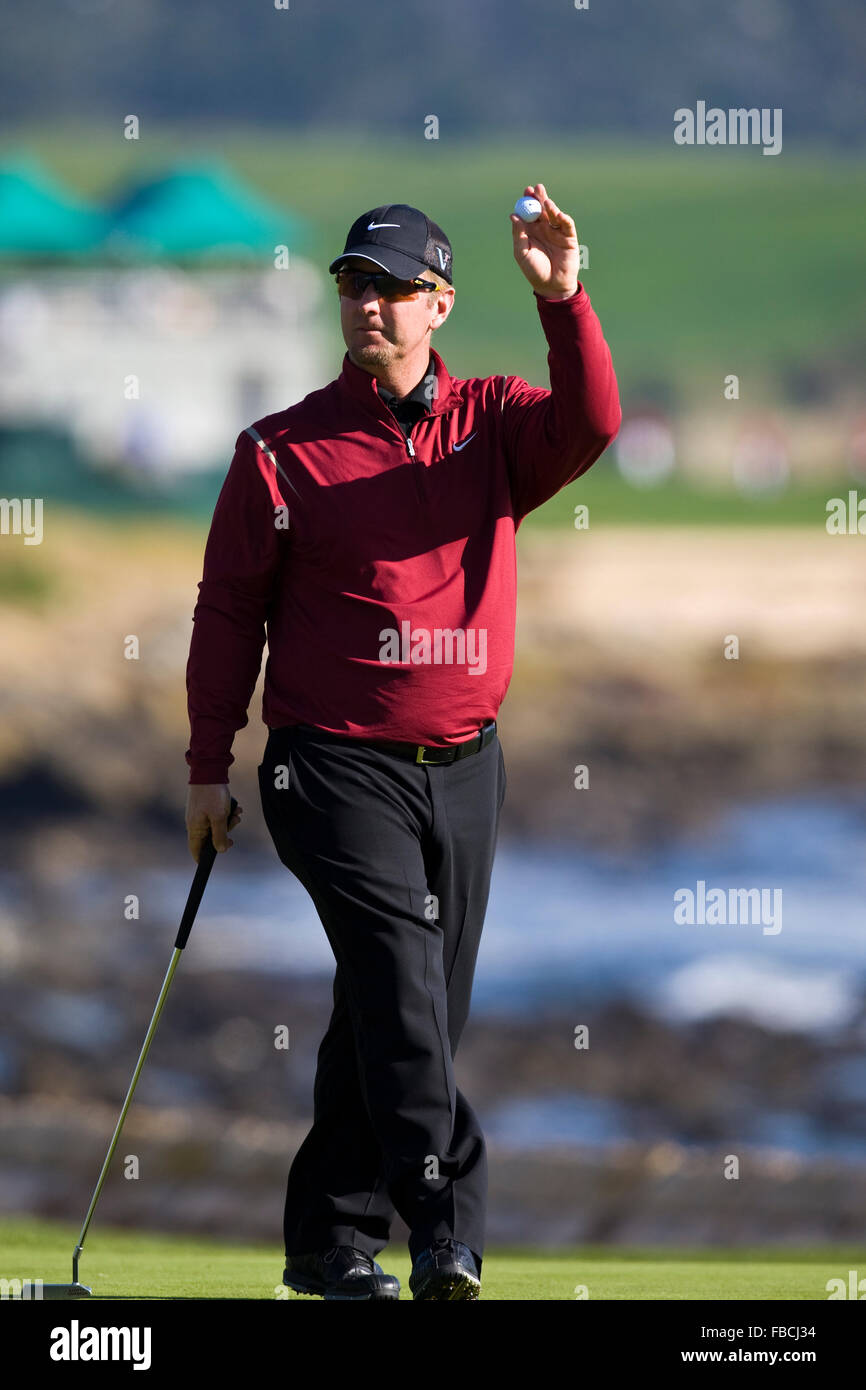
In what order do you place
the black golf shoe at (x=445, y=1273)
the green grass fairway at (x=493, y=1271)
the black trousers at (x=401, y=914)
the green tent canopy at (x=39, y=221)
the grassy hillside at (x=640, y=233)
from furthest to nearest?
1. the grassy hillside at (x=640, y=233)
2. the green tent canopy at (x=39, y=221)
3. the green grass fairway at (x=493, y=1271)
4. the black trousers at (x=401, y=914)
5. the black golf shoe at (x=445, y=1273)

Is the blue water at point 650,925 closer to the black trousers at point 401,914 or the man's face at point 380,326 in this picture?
the black trousers at point 401,914

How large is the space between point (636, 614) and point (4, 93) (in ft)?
123

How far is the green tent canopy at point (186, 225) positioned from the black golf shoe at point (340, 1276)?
2714cm

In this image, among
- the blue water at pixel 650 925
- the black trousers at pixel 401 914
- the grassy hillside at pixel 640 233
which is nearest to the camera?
the black trousers at pixel 401 914

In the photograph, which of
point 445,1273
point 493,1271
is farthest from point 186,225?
point 445,1273

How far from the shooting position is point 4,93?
182 feet

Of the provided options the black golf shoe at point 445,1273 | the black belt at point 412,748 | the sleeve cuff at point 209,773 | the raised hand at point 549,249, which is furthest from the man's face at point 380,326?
the black golf shoe at point 445,1273

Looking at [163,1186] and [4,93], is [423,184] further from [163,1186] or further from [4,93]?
[163,1186]

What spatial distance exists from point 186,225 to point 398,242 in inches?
1088

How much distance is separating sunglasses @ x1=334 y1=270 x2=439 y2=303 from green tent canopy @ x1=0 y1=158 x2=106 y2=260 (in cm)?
2793

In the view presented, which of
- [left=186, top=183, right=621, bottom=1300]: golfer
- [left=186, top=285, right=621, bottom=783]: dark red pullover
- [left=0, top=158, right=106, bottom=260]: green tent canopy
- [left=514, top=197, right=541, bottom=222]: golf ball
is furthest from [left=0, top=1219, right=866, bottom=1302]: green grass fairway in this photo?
[left=0, top=158, right=106, bottom=260]: green tent canopy

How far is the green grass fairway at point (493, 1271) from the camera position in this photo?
157 inches

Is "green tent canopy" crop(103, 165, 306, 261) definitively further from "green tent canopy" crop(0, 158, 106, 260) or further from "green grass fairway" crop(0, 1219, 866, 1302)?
"green grass fairway" crop(0, 1219, 866, 1302)

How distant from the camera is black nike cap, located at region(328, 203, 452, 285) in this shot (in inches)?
146
